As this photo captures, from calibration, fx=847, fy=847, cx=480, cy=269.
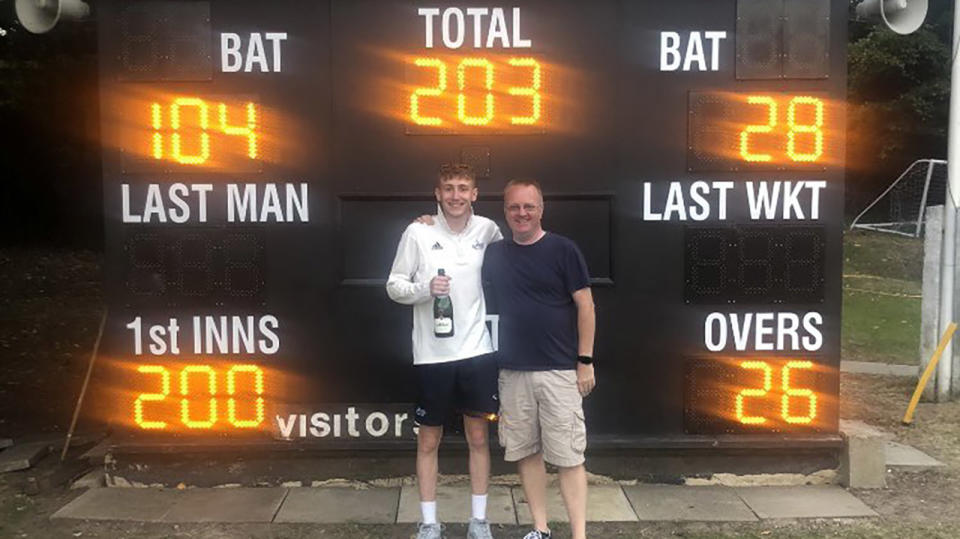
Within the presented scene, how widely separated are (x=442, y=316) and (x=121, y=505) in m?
2.58

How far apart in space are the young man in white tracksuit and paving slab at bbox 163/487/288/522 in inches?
47.8

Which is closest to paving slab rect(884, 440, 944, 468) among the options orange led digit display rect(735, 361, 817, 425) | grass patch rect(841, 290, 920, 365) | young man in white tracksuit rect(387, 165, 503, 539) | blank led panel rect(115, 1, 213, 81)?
orange led digit display rect(735, 361, 817, 425)

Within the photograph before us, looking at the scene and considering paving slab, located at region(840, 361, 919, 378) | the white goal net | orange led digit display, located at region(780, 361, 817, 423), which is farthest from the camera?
the white goal net

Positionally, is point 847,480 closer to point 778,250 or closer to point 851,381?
point 778,250

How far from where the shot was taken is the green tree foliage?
27.2m

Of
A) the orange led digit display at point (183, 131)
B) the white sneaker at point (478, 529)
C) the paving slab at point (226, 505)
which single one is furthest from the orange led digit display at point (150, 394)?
the white sneaker at point (478, 529)

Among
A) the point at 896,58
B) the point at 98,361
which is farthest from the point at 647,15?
the point at 896,58

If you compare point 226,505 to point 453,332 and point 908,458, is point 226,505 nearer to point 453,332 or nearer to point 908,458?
point 453,332

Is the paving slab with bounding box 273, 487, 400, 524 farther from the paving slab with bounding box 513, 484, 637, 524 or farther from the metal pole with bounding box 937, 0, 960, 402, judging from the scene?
the metal pole with bounding box 937, 0, 960, 402

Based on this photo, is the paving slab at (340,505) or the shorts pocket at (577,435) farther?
the paving slab at (340,505)

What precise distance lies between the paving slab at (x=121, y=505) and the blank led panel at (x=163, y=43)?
107 inches

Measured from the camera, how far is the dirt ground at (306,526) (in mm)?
5070

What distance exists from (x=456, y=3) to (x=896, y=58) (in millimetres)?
26000

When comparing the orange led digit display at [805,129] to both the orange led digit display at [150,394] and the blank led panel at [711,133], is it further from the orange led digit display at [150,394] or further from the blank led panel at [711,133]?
the orange led digit display at [150,394]
